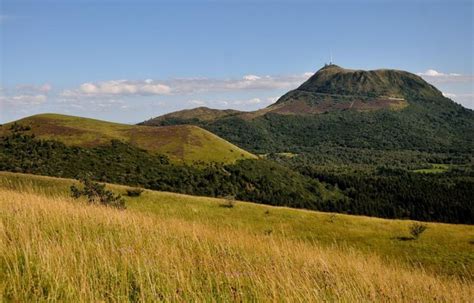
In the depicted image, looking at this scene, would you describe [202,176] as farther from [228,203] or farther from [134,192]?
[134,192]

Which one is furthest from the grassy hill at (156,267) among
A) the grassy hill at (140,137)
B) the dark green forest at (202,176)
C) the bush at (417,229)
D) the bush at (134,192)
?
the grassy hill at (140,137)

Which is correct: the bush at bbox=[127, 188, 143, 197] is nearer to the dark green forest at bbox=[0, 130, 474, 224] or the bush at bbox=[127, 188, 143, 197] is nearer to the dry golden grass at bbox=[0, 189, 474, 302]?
the dry golden grass at bbox=[0, 189, 474, 302]

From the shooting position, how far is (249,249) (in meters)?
10.3

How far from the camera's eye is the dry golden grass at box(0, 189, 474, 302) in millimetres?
6320

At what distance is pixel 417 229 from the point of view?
167 feet

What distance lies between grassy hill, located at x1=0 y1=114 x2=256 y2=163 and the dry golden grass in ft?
509

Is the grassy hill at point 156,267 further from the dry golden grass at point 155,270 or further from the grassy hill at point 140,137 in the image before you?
the grassy hill at point 140,137

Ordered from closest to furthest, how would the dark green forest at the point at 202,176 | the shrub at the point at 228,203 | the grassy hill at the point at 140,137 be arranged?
1. the shrub at the point at 228,203
2. the dark green forest at the point at 202,176
3. the grassy hill at the point at 140,137

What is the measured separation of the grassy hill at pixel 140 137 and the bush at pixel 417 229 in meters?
121

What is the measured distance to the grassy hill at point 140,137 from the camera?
164250 mm

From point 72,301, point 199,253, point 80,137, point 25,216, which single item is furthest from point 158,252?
point 80,137

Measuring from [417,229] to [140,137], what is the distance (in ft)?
482

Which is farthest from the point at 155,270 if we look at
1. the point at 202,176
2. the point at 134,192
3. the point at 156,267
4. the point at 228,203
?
the point at 202,176

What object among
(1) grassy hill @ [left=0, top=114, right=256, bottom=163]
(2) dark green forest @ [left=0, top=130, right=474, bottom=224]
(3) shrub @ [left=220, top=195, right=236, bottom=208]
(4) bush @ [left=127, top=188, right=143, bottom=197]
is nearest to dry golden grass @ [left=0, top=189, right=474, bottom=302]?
(4) bush @ [left=127, top=188, right=143, bottom=197]
